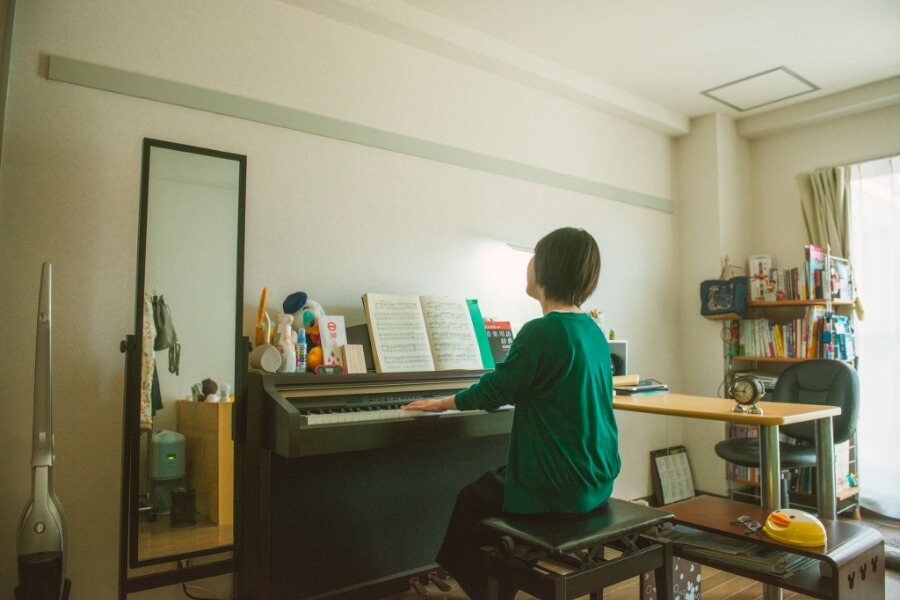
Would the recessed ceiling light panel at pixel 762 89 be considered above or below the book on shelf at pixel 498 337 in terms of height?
A: above

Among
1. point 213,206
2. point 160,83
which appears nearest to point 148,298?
point 213,206

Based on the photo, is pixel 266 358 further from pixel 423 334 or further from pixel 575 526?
pixel 575 526

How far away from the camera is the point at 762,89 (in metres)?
3.94

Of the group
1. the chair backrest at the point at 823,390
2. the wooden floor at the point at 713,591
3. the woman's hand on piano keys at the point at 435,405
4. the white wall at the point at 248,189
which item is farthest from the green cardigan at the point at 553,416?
the chair backrest at the point at 823,390

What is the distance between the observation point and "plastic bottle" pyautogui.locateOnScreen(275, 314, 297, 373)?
2.22 m

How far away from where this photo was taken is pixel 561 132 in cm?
379

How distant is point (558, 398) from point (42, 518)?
1.56 metres

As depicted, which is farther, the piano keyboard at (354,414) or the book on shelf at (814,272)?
the book on shelf at (814,272)

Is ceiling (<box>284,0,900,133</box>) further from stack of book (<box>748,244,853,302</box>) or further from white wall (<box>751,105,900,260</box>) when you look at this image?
stack of book (<box>748,244,853,302</box>)

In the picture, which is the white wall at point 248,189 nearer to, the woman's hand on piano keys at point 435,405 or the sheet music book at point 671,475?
the sheet music book at point 671,475

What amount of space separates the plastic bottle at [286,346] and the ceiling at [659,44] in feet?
4.79

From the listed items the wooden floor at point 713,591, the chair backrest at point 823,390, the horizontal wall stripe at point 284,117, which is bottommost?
the wooden floor at point 713,591

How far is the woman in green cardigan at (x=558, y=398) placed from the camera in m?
1.67

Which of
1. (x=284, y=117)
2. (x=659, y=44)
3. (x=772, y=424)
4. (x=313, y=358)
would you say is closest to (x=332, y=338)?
(x=313, y=358)
